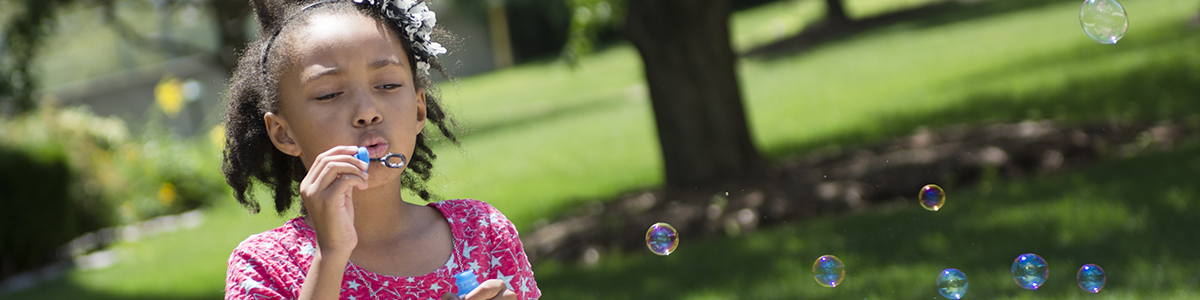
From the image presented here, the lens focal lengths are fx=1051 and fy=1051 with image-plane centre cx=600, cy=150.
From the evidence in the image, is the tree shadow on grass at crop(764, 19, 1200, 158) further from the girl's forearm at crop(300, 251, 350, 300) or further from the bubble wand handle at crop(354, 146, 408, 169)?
the girl's forearm at crop(300, 251, 350, 300)

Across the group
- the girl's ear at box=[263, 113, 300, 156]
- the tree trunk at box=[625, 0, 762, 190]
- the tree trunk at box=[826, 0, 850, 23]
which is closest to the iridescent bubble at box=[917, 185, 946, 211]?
the girl's ear at box=[263, 113, 300, 156]

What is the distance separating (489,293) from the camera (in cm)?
172

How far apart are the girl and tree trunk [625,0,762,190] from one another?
16.0 feet

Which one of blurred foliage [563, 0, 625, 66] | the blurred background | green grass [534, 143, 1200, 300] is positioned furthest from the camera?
blurred foliage [563, 0, 625, 66]

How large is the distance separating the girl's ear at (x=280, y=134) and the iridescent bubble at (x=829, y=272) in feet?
6.65

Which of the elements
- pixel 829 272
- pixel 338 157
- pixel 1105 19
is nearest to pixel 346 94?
pixel 338 157

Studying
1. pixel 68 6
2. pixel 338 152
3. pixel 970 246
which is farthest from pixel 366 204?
pixel 68 6

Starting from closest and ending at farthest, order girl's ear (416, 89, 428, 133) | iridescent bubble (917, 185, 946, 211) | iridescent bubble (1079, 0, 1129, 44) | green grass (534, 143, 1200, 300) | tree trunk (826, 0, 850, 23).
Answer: girl's ear (416, 89, 428, 133) → iridescent bubble (1079, 0, 1129, 44) → iridescent bubble (917, 185, 946, 211) → green grass (534, 143, 1200, 300) → tree trunk (826, 0, 850, 23)

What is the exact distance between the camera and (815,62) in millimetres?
16781

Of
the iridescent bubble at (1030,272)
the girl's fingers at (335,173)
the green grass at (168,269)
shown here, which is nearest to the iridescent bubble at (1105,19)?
the iridescent bubble at (1030,272)

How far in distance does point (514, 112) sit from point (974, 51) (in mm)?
7976

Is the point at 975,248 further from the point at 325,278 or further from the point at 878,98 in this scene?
the point at 878,98

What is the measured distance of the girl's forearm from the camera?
1678 millimetres

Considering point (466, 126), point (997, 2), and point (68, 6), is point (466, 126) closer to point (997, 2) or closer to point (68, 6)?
point (68, 6)
